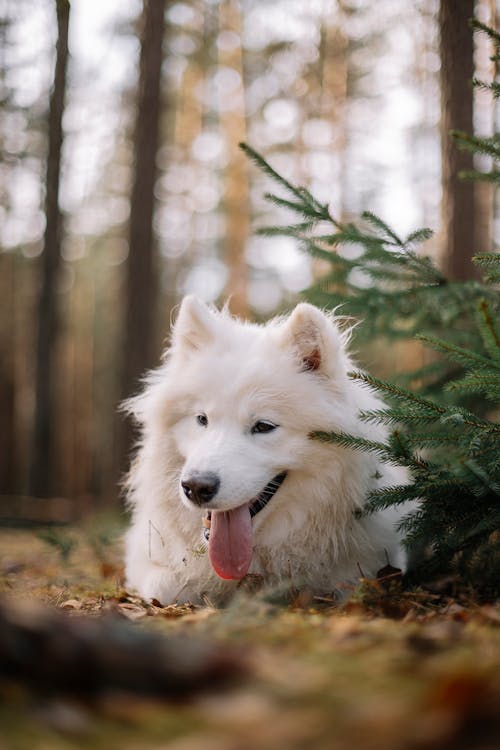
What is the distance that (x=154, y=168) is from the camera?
32.3 feet

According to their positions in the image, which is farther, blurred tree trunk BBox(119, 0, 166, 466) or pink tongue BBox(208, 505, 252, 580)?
blurred tree trunk BBox(119, 0, 166, 466)

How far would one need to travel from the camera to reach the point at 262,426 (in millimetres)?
3404

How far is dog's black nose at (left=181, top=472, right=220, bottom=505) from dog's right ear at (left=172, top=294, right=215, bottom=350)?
100 centimetres

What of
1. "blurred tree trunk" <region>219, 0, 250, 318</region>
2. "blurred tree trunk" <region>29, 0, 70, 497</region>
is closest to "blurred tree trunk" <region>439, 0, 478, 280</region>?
"blurred tree trunk" <region>29, 0, 70, 497</region>

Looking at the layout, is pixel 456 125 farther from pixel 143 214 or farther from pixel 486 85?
pixel 143 214

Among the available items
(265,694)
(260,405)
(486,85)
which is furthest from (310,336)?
(265,694)

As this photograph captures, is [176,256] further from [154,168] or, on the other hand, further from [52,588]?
[52,588]

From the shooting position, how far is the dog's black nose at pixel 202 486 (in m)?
3.05

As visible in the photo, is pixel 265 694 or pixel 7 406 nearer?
pixel 265 694

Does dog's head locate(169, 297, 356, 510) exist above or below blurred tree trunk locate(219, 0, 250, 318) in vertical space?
below

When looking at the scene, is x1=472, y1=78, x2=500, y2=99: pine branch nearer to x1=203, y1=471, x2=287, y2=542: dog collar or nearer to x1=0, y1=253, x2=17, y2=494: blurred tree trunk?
x1=203, y1=471, x2=287, y2=542: dog collar

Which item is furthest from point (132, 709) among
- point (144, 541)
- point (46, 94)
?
point (46, 94)

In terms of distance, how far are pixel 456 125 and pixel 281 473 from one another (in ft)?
13.4

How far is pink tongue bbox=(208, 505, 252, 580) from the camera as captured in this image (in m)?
3.29
